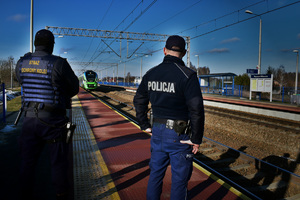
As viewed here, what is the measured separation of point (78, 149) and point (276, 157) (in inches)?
218

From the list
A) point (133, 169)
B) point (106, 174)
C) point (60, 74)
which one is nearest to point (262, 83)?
point (133, 169)

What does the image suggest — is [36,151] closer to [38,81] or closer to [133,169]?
[38,81]

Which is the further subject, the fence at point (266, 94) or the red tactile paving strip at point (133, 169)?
the fence at point (266, 94)

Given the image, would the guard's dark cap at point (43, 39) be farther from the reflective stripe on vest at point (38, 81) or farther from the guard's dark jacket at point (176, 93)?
the guard's dark jacket at point (176, 93)

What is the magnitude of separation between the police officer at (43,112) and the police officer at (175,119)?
100cm

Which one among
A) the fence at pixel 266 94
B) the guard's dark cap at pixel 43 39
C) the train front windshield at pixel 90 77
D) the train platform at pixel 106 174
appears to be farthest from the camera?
the train front windshield at pixel 90 77

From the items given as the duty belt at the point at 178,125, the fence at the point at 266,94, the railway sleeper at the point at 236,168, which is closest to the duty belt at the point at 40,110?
the duty belt at the point at 178,125

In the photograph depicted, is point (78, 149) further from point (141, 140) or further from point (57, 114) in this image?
point (57, 114)

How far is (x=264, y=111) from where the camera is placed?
1395 cm

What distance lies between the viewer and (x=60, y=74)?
8.53 feet

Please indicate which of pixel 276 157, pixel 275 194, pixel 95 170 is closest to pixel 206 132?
pixel 276 157

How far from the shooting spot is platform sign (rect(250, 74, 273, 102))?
21163mm

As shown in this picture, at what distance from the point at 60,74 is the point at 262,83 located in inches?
887

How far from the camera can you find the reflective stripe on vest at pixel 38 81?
8.44 ft
